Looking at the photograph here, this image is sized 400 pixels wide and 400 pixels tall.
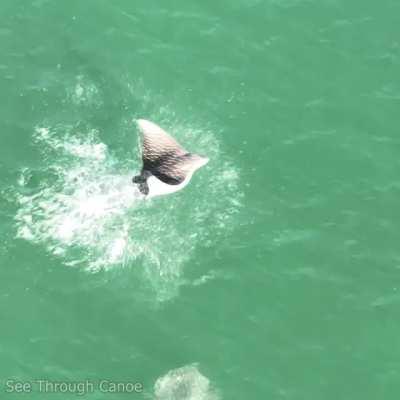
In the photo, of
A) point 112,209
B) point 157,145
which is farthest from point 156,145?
point 112,209

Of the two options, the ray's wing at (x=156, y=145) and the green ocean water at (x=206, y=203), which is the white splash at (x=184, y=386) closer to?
the green ocean water at (x=206, y=203)

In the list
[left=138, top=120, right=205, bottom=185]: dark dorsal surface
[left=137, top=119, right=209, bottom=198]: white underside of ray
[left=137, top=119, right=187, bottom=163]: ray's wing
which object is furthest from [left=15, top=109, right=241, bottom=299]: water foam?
[left=137, top=119, right=187, bottom=163]: ray's wing

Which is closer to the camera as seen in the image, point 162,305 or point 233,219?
point 162,305

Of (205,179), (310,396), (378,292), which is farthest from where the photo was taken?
(205,179)

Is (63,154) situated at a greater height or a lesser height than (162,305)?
greater

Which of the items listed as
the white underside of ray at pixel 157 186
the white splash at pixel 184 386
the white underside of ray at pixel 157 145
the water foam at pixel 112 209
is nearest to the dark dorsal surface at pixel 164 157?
the white underside of ray at pixel 157 145

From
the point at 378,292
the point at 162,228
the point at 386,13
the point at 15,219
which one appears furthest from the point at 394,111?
the point at 15,219

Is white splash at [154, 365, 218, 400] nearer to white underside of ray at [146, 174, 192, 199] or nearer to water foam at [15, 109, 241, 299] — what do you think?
water foam at [15, 109, 241, 299]

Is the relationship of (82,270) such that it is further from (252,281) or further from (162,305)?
(252,281)
